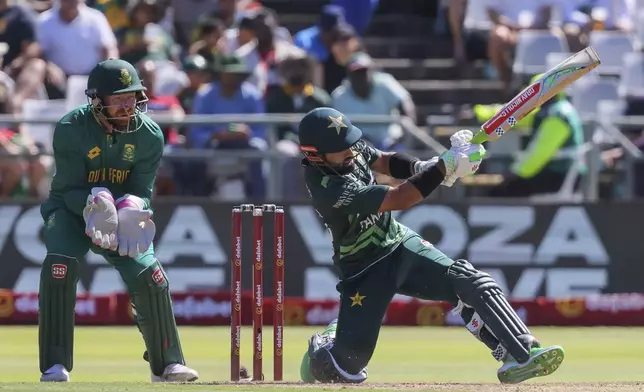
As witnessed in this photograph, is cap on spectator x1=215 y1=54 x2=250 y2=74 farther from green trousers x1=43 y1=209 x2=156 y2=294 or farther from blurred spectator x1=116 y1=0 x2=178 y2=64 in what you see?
green trousers x1=43 y1=209 x2=156 y2=294

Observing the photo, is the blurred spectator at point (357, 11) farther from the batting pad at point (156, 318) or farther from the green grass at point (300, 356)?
the batting pad at point (156, 318)

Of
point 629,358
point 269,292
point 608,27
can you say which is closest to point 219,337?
point 269,292

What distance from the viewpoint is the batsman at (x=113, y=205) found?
708cm

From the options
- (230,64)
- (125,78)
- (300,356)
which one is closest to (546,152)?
(230,64)

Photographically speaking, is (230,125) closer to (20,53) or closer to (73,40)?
(73,40)

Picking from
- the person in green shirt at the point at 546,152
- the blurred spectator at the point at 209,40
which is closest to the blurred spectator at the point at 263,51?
the blurred spectator at the point at 209,40

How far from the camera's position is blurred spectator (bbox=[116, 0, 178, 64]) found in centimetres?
1348

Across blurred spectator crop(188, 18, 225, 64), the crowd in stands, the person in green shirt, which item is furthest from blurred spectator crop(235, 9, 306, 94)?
the person in green shirt

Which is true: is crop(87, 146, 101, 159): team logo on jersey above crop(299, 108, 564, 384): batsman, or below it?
above

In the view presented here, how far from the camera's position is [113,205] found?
22.7 feet

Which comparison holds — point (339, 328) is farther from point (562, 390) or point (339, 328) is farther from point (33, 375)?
point (33, 375)

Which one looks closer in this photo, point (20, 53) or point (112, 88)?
point (112, 88)

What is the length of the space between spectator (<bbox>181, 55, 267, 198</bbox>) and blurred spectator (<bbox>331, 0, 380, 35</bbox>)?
2060 millimetres

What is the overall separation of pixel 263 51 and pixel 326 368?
22.9 ft
